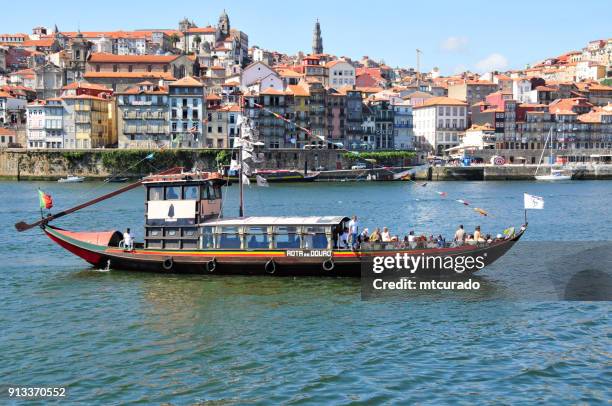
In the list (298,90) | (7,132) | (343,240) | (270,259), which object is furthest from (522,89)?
(270,259)

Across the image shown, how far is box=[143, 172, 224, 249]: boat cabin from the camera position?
31.8 m

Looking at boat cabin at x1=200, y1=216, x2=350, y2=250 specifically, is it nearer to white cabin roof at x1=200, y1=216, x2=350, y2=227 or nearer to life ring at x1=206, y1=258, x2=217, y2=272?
white cabin roof at x1=200, y1=216, x2=350, y2=227

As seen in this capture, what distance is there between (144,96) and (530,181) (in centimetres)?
5316

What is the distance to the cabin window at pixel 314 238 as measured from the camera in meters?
30.2

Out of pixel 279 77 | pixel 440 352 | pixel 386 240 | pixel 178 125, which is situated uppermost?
pixel 279 77

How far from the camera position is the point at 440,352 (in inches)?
843

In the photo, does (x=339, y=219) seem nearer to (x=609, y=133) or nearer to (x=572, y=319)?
→ (x=572, y=319)

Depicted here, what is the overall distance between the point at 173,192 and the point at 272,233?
15.3 ft

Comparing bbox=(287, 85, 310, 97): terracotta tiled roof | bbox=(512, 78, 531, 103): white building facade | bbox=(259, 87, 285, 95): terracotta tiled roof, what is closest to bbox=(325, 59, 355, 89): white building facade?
bbox=(287, 85, 310, 97): terracotta tiled roof

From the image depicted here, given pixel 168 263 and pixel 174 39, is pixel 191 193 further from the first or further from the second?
pixel 174 39

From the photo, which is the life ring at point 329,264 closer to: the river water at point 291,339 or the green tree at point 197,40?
the river water at point 291,339

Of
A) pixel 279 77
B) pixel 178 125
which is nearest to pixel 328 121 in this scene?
pixel 279 77

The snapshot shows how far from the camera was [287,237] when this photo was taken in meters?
30.5

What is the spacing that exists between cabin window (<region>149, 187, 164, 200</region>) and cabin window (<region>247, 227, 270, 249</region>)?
411 cm
